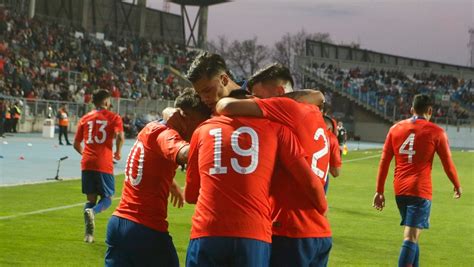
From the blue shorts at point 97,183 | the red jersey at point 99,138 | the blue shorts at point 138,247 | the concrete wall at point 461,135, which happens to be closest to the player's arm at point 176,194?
the blue shorts at point 138,247

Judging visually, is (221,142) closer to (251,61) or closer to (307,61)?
(307,61)

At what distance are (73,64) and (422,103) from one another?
41.1m

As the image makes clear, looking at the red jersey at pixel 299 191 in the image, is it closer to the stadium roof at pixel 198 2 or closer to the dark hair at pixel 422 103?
the dark hair at pixel 422 103

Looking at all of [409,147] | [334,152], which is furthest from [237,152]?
[409,147]

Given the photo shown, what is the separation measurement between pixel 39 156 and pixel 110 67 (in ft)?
86.5

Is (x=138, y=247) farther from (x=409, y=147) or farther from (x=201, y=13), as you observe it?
(x=201, y=13)

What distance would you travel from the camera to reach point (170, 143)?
187 inches

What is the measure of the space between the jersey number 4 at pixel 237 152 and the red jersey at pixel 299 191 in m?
0.30

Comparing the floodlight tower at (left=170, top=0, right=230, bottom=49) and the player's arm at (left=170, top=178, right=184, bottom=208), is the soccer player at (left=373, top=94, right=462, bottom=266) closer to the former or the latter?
the player's arm at (left=170, top=178, right=184, bottom=208)

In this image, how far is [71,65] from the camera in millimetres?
47938

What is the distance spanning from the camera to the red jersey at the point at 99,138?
460 inches

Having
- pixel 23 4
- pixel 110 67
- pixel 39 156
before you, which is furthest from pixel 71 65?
pixel 39 156

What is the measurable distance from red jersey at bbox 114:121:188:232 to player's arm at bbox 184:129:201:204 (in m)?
0.73

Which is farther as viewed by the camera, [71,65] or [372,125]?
[372,125]
